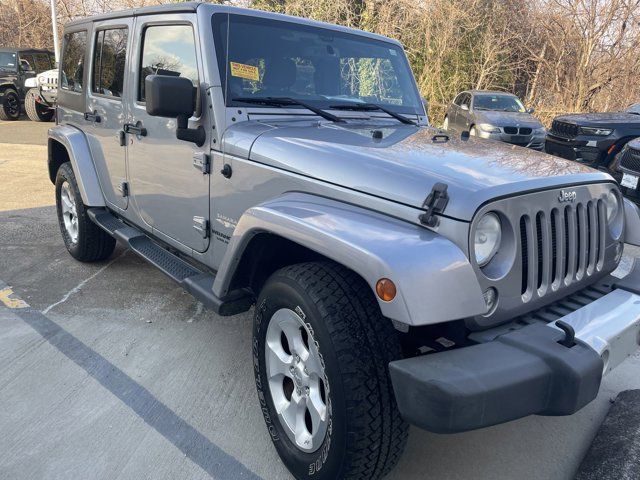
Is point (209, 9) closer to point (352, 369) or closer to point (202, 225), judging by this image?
point (202, 225)

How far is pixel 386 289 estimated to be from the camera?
6.12ft

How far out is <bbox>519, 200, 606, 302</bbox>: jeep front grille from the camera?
7.09 feet

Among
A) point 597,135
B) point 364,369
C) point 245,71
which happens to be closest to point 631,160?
point 597,135

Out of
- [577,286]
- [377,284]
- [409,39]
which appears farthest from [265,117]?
[409,39]

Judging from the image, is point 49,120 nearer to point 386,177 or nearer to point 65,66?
point 65,66

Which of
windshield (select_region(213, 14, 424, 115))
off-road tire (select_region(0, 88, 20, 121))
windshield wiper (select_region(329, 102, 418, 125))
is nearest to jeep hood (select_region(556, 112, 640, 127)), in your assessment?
windshield (select_region(213, 14, 424, 115))

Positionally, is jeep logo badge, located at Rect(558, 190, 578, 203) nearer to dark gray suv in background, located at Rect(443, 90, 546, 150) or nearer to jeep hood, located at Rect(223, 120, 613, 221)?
jeep hood, located at Rect(223, 120, 613, 221)

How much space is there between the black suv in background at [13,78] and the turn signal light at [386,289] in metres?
17.6

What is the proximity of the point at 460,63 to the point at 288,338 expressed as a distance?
54.6 feet

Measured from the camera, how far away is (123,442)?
262 cm

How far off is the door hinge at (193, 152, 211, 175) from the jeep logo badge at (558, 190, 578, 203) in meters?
1.78

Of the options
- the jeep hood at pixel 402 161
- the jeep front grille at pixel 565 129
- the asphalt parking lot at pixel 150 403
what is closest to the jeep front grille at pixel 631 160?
the jeep front grille at pixel 565 129

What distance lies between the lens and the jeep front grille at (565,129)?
911 centimetres

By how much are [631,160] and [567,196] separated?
4.54 metres
